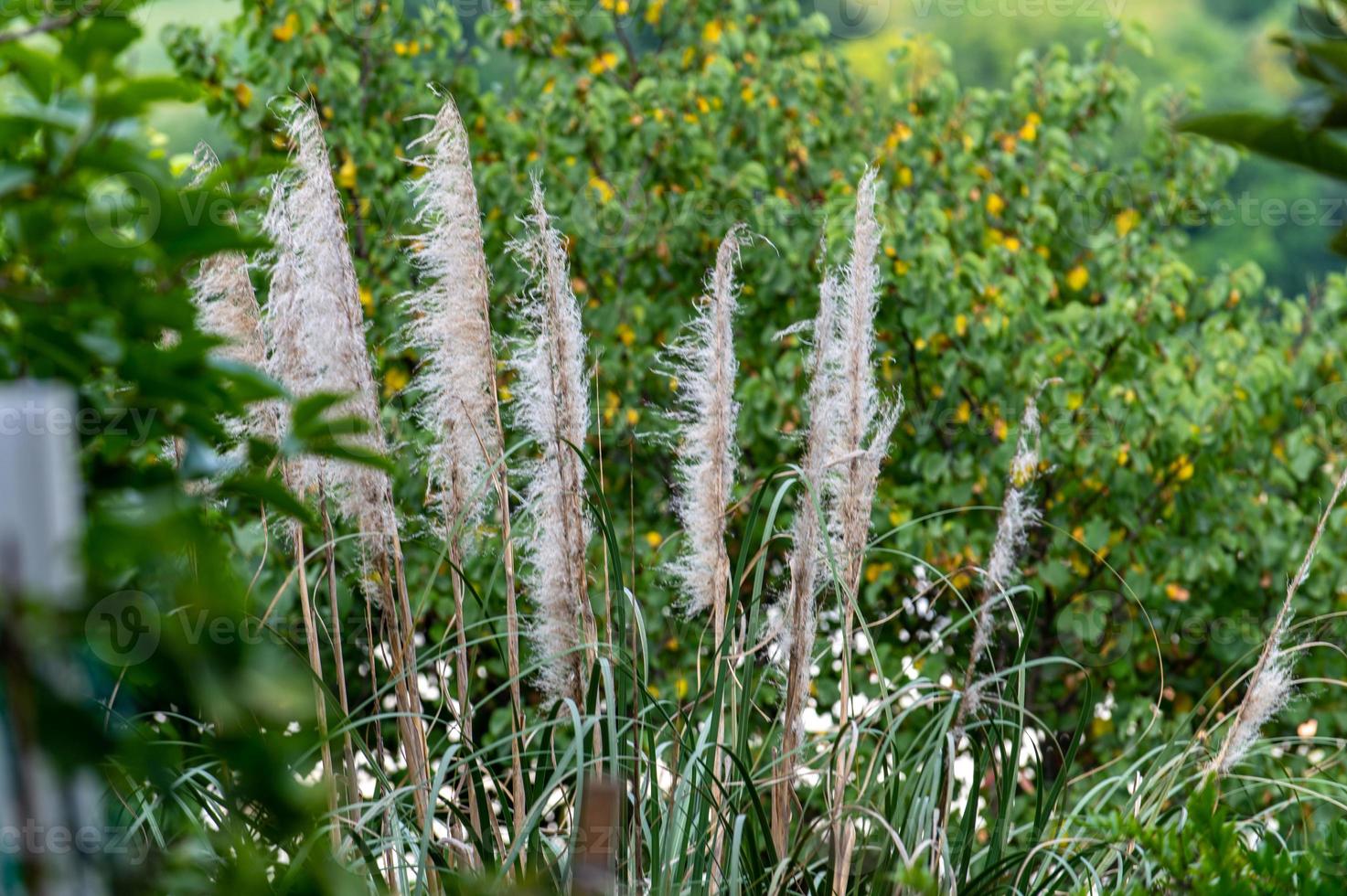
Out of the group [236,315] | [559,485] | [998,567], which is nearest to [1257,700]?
[998,567]

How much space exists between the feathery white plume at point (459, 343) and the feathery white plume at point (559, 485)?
0.07 meters

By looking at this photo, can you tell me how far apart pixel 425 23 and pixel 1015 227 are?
72.0 inches

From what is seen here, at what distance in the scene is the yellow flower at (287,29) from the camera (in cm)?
383

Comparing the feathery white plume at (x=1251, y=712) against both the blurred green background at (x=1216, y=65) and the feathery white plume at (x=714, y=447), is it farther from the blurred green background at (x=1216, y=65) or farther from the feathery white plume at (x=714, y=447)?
the blurred green background at (x=1216, y=65)

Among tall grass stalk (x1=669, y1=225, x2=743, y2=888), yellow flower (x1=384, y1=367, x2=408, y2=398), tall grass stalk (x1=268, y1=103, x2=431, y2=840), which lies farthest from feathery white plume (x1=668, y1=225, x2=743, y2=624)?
Answer: yellow flower (x1=384, y1=367, x2=408, y2=398)

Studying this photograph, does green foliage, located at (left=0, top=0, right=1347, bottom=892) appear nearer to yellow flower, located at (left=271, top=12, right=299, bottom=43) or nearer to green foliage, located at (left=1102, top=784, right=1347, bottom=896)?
yellow flower, located at (left=271, top=12, right=299, bottom=43)

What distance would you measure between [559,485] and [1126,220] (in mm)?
2752

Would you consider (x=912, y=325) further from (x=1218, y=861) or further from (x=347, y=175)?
(x=1218, y=861)

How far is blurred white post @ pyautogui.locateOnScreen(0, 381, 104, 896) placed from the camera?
697mm

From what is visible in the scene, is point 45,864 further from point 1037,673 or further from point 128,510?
point 1037,673

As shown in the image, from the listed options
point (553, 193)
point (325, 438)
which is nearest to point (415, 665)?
point (325, 438)

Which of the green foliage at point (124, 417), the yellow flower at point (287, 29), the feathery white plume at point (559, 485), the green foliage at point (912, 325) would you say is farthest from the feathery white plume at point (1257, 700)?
the yellow flower at point (287, 29)

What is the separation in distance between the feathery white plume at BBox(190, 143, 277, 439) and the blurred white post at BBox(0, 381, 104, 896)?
4.07 ft

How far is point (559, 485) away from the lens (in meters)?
1.99
